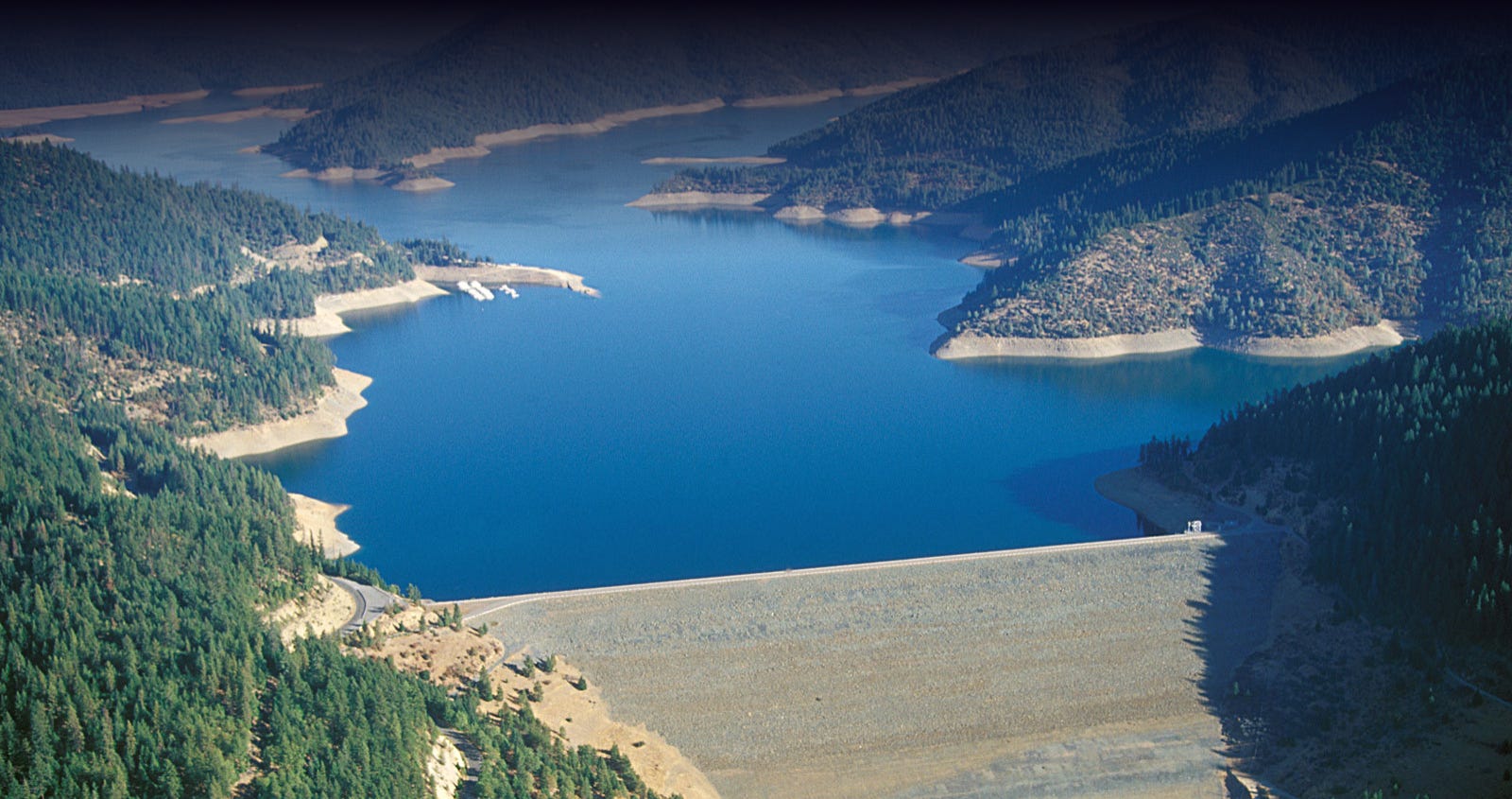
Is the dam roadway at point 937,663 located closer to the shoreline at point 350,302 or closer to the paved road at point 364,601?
the paved road at point 364,601

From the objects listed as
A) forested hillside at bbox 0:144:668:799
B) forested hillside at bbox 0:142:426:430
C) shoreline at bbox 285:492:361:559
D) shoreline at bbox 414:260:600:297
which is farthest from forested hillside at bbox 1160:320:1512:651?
shoreline at bbox 414:260:600:297

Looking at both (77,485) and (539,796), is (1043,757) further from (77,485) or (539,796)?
(77,485)

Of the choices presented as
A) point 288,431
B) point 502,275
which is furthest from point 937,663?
point 502,275

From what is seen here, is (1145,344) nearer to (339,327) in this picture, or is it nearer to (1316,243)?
(1316,243)

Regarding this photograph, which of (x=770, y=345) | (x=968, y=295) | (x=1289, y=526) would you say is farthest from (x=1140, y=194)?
(x=1289, y=526)

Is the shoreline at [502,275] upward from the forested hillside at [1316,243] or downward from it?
downward

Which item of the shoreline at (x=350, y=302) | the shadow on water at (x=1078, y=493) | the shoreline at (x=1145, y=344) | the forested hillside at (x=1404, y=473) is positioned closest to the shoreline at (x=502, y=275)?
the shoreline at (x=350, y=302)

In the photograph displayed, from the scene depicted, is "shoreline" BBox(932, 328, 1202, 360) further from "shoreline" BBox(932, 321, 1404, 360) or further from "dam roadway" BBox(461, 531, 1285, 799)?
"dam roadway" BBox(461, 531, 1285, 799)
